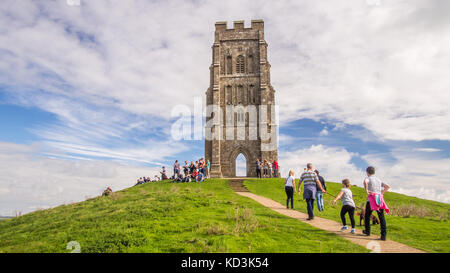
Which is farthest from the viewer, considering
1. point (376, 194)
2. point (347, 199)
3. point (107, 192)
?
point (107, 192)

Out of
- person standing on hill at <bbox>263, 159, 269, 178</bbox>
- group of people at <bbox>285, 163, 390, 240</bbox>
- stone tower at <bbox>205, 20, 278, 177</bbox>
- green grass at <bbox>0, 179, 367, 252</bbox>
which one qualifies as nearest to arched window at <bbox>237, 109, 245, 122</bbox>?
stone tower at <bbox>205, 20, 278, 177</bbox>

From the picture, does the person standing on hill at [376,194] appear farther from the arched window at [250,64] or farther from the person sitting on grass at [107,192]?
the arched window at [250,64]

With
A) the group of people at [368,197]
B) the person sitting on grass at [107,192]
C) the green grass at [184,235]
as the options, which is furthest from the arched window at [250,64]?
the group of people at [368,197]

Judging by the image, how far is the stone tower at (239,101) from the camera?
3516 cm

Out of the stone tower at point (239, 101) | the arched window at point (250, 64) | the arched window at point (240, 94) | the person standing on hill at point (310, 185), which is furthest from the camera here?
the arched window at point (250, 64)

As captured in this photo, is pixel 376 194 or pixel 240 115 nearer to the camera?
pixel 376 194

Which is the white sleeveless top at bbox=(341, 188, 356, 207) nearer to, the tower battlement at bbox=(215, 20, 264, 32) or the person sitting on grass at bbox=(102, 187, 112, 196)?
the person sitting on grass at bbox=(102, 187, 112, 196)

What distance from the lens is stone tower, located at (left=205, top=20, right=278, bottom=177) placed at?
35156 millimetres

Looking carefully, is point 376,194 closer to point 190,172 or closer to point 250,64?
point 190,172

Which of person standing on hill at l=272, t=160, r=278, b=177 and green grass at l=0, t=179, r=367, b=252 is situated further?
person standing on hill at l=272, t=160, r=278, b=177

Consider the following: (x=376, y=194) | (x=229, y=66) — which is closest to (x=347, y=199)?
(x=376, y=194)

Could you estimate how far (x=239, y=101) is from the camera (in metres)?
37.4
